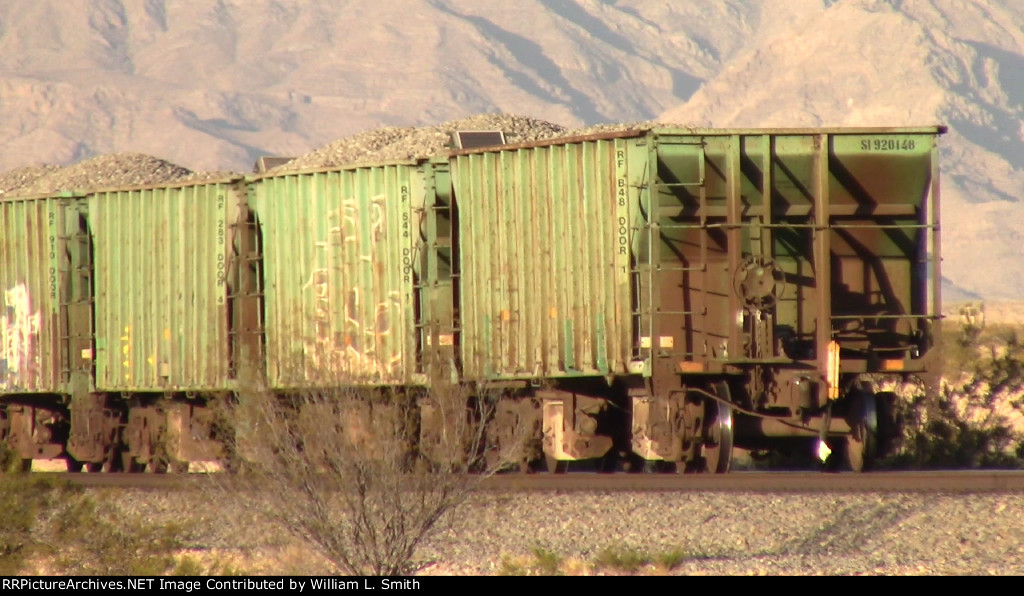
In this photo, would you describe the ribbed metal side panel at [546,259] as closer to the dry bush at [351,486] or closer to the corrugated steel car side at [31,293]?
the dry bush at [351,486]

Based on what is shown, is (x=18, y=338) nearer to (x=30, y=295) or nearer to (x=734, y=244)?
(x=30, y=295)

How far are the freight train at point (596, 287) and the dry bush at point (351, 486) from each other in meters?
1.21

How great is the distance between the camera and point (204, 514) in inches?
624

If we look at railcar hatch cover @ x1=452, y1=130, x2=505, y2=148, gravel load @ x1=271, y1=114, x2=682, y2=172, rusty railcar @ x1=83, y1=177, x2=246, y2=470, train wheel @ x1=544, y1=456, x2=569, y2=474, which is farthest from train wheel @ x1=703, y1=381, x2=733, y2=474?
gravel load @ x1=271, y1=114, x2=682, y2=172

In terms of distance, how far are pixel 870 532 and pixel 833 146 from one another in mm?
4762

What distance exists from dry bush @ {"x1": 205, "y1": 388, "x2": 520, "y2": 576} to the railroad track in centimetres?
181

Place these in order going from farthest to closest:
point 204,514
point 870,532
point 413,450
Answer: point 413,450, point 204,514, point 870,532

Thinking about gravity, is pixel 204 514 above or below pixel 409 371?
below

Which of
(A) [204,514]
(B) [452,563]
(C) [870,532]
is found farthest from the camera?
(A) [204,514]

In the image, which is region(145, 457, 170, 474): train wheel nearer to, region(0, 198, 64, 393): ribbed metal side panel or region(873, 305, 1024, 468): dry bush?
region(0, 198, 64, 393): ribbed metal side panel

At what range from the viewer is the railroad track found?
15617 millimetres

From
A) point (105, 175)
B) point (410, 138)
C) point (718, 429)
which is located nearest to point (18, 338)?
point (718, 429)
